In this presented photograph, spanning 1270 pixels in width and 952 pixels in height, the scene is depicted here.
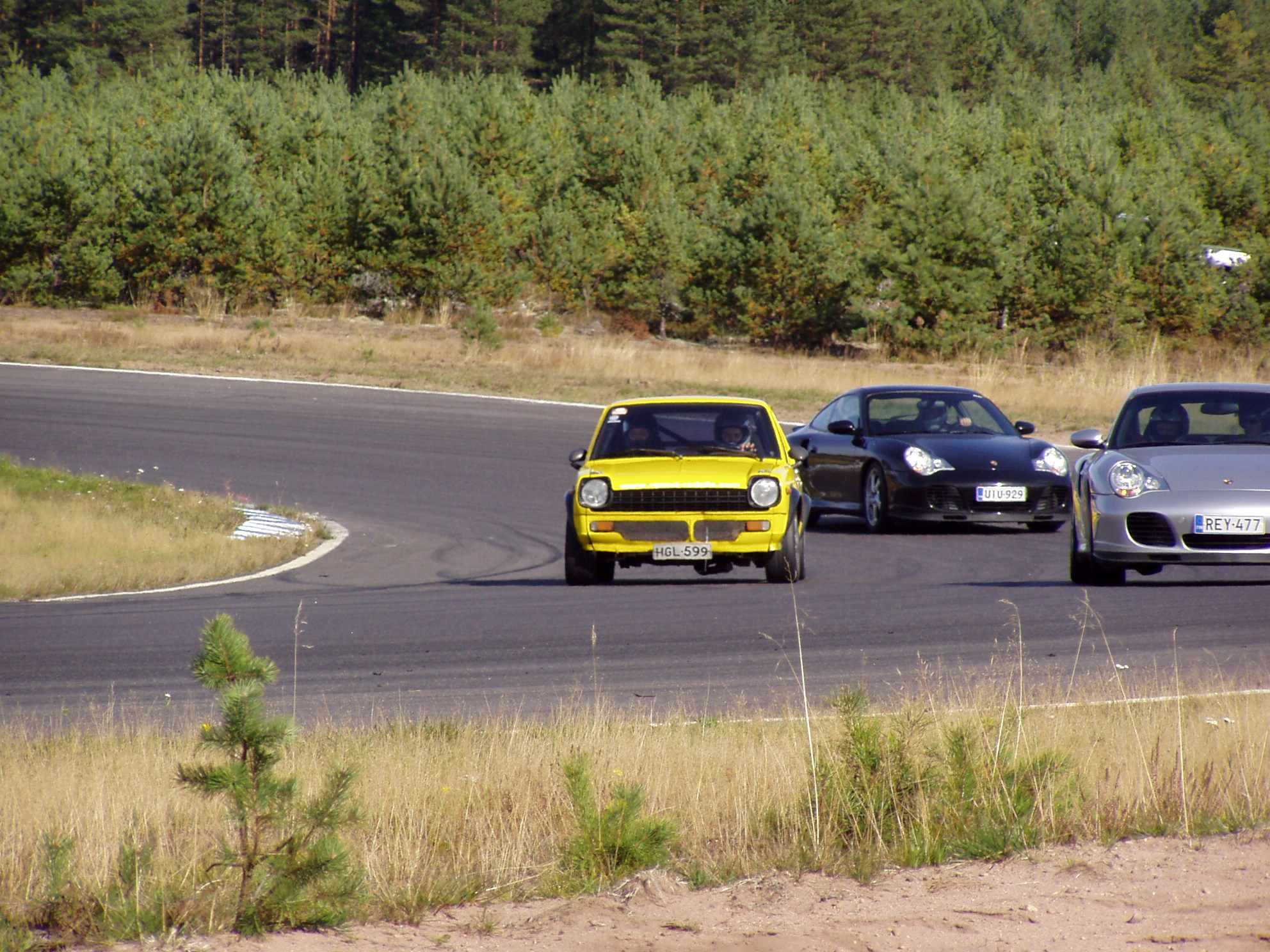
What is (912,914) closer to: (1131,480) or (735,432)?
(1131,480)

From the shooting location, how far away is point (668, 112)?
75.4 m

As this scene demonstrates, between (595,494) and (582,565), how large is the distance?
791mm

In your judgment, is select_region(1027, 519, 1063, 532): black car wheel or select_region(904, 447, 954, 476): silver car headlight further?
select_region(1027, 519, 1063, 532): black car wheel

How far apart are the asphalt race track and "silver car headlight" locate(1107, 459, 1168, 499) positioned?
86cm

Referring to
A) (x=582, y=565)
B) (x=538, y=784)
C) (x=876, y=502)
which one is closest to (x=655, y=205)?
(x=876, y=502)

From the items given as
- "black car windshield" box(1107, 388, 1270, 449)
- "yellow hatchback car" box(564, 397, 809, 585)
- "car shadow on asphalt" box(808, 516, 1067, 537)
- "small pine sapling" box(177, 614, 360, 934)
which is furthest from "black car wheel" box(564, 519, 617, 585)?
"small pine sapling" box(177, 614, 360, 934)

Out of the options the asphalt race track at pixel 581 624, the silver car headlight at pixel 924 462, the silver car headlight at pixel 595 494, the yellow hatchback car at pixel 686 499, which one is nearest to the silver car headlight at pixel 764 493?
the yellow hatchback car at pixel 686 499

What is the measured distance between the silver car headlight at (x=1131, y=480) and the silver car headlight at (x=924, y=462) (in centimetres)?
473

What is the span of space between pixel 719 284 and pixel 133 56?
58.2m

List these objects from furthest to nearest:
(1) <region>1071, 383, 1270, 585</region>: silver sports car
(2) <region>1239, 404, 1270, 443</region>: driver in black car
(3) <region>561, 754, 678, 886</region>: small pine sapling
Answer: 1. (2) <region>1239, 404, 1270, 443</region>: driver in black car
2. (1) <region>1071, 383, 1270, 585</region>: silver sports car
3. (3) <region>561, 754, 678, 886</region>: small pine sapling

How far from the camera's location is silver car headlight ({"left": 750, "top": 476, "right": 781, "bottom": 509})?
38.8ft

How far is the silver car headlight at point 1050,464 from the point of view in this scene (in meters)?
15.7

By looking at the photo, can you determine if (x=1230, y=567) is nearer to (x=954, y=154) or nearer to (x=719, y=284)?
(x=719, y=284)

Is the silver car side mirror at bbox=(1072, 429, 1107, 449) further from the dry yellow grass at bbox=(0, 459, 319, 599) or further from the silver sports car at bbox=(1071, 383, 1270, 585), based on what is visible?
the dry yellow grass at bbox=(0, 459, 319, 599)
